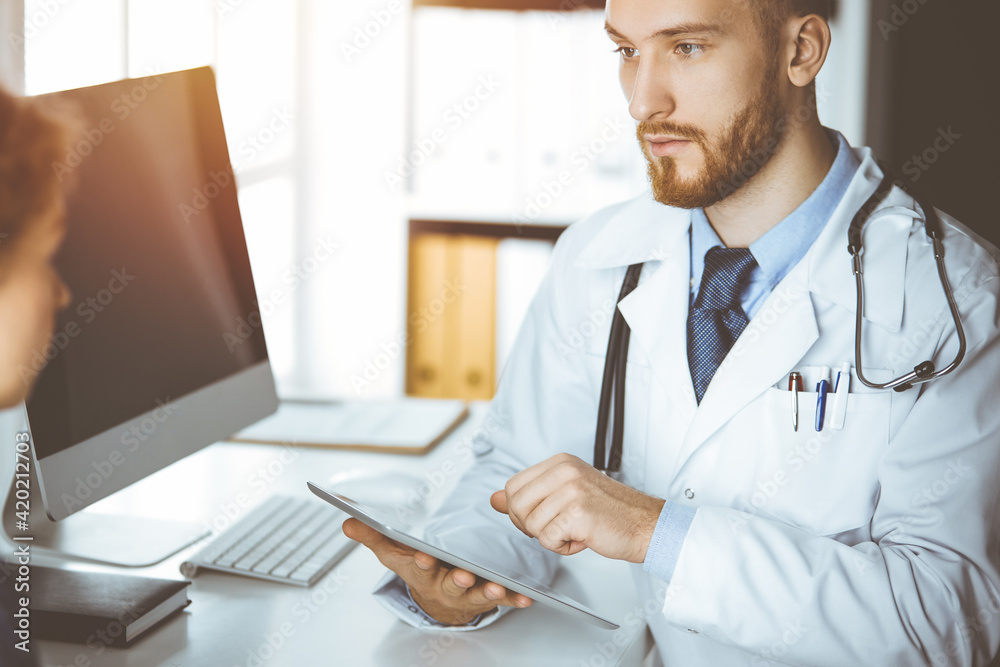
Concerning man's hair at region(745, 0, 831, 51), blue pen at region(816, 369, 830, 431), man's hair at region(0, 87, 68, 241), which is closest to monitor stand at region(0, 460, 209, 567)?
man's hair at region(0, 87, 68, 241)

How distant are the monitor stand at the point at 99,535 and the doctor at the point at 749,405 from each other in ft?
1.07

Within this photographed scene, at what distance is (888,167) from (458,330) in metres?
1.74

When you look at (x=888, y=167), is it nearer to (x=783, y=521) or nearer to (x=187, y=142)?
(x=783, y=521)

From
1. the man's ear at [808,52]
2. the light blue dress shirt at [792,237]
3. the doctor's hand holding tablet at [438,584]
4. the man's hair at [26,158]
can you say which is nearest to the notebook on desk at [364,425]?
the doctor's hand holding tablet at [438,584]

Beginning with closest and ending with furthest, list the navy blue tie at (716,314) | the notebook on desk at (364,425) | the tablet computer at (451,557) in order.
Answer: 1. the tablet computer at (451,557)
2. the navy blue tie at (716,314)
3. the notebook on desk at (364,425)

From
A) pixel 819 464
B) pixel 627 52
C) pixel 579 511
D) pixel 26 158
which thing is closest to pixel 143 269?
pixel 26 158

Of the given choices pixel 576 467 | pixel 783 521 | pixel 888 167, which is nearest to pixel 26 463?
pixel 576 467

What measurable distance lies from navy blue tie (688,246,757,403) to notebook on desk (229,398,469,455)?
0.55 metres

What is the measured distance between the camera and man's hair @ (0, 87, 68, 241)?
793 millimetres

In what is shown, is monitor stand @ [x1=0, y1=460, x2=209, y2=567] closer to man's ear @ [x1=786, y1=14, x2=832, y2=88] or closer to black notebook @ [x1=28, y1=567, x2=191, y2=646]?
black notebook @ [x1=28, y1=567, x2=191, y2=646]

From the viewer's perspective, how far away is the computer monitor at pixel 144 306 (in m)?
0.95

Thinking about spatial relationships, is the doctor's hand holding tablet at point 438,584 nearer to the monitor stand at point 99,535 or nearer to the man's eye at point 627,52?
the monitor stand at point 99,535

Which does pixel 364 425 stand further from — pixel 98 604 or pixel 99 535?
pixel 98 604

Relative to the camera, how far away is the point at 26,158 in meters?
0.85
